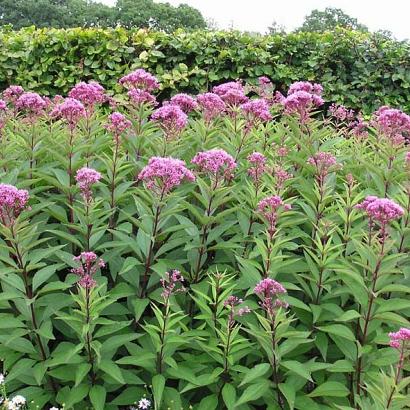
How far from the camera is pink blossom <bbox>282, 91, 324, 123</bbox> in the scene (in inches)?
187

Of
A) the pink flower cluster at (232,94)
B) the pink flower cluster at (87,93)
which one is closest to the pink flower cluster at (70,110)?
the pink flower cluster at (87,93)

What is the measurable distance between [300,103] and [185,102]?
102 centimetres

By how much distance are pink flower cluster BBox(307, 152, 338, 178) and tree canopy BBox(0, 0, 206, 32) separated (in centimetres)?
6039

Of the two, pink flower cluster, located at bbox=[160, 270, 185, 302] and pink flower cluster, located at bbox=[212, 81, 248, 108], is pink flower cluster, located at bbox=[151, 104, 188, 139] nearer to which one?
pink flower cluster, located at bbox=[212, 81, 248, 108]

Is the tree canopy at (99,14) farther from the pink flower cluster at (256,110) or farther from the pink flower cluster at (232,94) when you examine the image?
the pink flower cluster at (256,110)

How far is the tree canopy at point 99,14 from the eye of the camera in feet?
208

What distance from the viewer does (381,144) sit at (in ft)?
15.5

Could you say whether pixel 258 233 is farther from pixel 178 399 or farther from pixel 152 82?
pixel 152 82

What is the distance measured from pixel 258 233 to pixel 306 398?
1.17 meters

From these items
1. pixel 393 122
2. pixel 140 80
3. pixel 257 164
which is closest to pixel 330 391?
pixel 257 164

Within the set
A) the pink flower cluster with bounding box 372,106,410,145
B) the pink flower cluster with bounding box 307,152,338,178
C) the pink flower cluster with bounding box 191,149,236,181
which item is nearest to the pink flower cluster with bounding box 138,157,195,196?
the pink flower cluster with bounding box 191,149,236,181

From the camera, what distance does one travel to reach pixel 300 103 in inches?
190

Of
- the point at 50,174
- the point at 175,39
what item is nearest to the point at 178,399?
the point at 50,174

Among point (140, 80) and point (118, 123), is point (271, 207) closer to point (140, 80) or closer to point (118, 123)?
point (118, 123)
